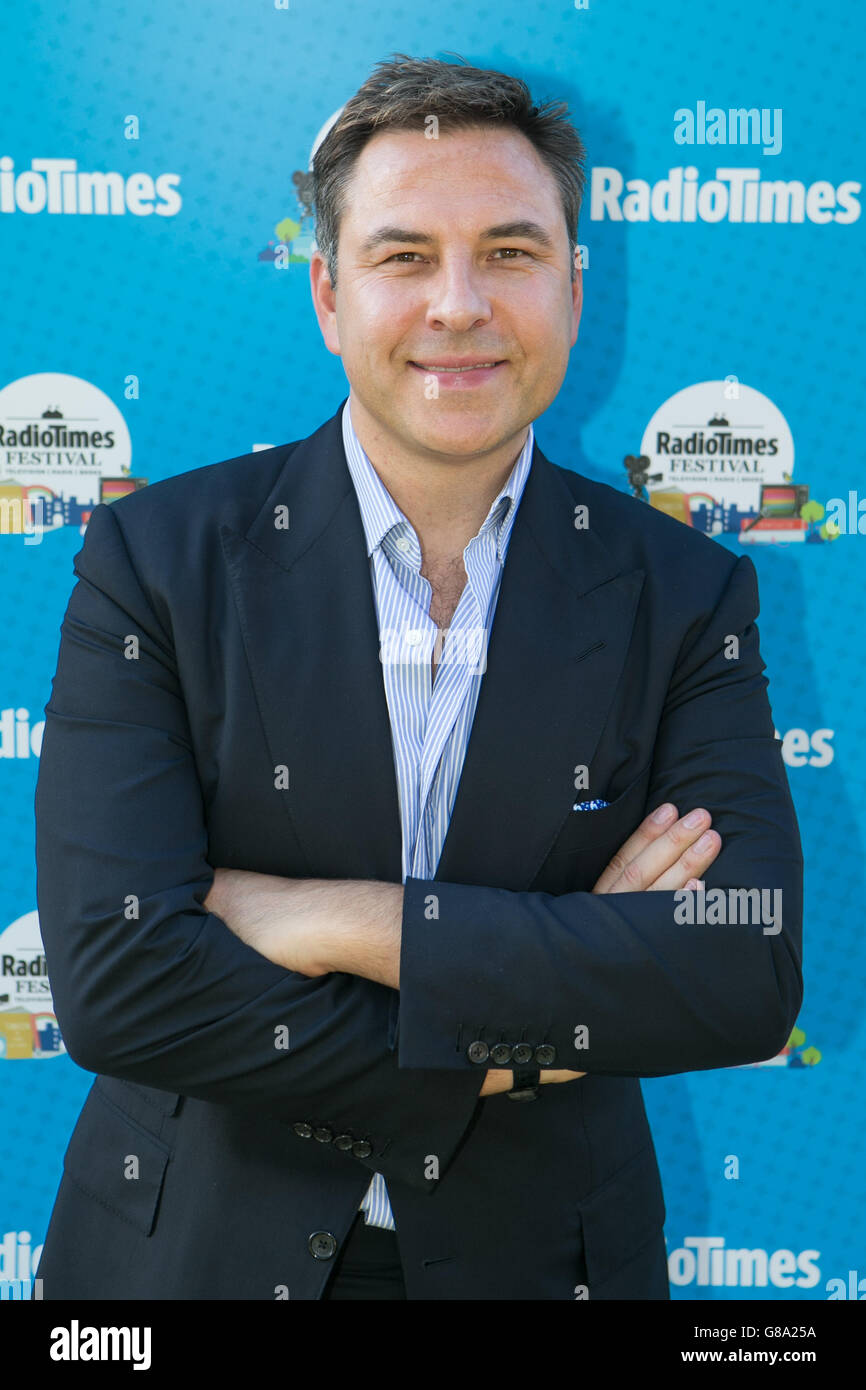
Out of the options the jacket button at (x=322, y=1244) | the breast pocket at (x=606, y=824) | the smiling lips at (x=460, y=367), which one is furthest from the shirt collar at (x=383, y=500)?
the jacket button at (x=322, y=1244)

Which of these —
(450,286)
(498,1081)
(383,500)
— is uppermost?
(450,286)

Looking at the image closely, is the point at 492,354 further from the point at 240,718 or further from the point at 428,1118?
the point at 428,1118

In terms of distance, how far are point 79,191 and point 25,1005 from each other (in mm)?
1920

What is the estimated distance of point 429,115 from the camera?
212cm

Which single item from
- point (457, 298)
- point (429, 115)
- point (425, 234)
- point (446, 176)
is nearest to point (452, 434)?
point (457, 298)

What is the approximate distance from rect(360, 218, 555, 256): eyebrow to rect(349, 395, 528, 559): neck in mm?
280

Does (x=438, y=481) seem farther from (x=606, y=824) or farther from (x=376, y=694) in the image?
(x=606, y=824)

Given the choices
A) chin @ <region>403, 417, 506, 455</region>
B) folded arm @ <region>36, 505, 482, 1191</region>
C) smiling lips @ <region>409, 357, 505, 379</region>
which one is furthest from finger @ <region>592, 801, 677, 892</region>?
smiling lips @ <region>409, 357, 505, 379</region>

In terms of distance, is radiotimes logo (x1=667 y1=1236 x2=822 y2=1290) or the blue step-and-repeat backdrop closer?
the blue step-and-repeat backdrop

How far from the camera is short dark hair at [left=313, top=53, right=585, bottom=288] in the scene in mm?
2121

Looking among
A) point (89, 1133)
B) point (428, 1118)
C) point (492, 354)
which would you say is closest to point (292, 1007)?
point (428, 1118)

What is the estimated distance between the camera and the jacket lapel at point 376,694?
2029 mm

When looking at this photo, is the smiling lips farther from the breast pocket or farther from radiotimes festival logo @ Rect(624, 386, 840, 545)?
radiotimes festival logo @ Rect(624, 386, 840, 545)
